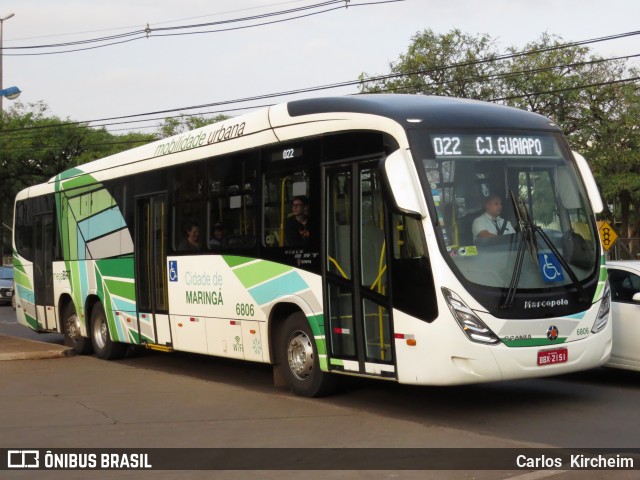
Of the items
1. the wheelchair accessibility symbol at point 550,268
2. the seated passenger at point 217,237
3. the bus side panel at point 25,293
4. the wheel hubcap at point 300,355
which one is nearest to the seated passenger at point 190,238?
the seated passenger at point 217,237

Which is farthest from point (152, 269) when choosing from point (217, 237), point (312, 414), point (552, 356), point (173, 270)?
point (552, 356)

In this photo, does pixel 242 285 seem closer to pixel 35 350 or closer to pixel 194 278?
pixel 194 278

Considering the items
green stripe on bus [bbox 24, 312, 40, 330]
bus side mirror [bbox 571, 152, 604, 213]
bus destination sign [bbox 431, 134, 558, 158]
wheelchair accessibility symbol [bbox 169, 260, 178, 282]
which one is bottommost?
green stripe on bus [bbox 24, 312, 40, 330]

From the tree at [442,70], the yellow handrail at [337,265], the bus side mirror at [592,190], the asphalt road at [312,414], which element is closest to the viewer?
the asphalt road at [312,414]

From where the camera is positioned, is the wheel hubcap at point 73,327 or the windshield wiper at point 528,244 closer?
the windshield wiper at point 528,244

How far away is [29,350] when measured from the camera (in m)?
16.9

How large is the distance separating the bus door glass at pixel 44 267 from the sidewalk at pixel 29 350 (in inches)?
22.5

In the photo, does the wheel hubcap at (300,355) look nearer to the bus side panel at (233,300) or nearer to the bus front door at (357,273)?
the bus side panel at (233,300)

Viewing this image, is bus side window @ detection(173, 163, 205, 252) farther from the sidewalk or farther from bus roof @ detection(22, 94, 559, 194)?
the sidewalk

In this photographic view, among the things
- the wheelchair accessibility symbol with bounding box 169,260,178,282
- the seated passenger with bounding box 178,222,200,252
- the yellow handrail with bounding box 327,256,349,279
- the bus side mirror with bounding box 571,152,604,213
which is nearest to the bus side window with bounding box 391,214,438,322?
the yellow handrail with bounding box 327,256,349,279

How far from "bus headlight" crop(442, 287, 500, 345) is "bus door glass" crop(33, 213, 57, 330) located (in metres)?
10.7

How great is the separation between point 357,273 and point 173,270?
442 cm

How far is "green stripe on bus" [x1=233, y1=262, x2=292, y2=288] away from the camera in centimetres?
1147

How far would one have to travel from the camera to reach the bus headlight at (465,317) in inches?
364
